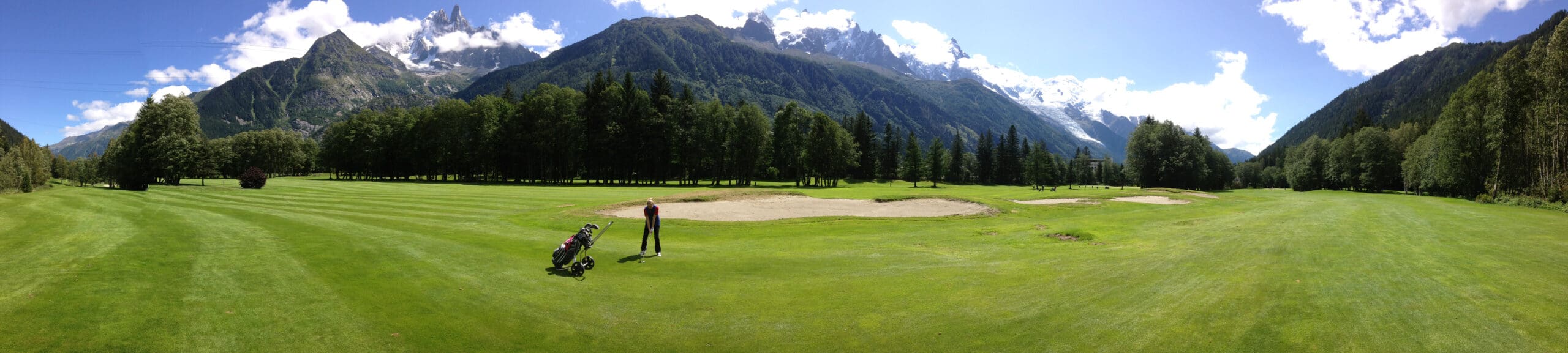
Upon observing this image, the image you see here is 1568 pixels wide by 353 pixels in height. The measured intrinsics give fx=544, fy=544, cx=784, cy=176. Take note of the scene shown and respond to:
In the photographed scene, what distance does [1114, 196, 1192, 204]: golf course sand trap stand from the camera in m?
39.1

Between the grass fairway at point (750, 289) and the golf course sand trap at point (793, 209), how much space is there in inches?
243

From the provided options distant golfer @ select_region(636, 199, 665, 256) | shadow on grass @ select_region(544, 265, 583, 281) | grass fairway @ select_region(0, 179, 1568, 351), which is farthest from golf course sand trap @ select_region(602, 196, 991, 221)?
shadow on grass @ select_region(544, 265, 583, 281)

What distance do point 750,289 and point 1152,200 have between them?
137ft

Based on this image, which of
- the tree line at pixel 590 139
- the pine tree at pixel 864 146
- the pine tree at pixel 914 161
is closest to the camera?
the tree line at pixel 590 139

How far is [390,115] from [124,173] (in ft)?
174

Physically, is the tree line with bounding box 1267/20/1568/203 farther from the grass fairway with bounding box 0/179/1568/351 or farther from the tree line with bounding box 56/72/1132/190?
the tree line with bounding box 56/72/1132/190

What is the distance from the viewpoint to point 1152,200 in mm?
41031

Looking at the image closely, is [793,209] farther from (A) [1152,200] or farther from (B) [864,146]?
(B) [864,146]

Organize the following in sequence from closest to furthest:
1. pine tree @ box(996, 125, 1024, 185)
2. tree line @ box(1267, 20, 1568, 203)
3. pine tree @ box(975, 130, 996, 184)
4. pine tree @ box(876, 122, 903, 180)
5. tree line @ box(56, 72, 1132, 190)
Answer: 1. tree line @ box(1267, 20, 1568, 203)
2. tree line @ box(56, 72, 1132, 190)
3. pine tree @ box(876, 122, 903, 180)
4. pine tree @ box(975, 130, 996, 184)
5. pine tree @ box(996, 125, 1024, 185)

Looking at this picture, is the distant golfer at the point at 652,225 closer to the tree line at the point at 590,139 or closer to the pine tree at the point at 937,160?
the tree line at the point at 590,139

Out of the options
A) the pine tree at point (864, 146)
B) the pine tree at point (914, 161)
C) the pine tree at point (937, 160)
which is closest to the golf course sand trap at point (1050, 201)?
the pine tree at point (937, 160)

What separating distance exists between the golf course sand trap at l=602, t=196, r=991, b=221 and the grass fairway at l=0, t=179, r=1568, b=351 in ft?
20.3

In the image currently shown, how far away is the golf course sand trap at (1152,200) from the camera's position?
39.1m

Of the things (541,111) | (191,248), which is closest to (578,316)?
(191,248)
